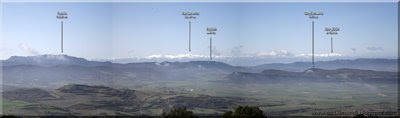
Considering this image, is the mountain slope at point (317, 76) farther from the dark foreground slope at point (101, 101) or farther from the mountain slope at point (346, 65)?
the dark foreground slope at point (101, 101)

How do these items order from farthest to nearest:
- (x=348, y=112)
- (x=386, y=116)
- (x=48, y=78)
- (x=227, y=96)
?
(x=48, y=78)
(x=227, y=96)
(x=348, y=112)
(x=386, y=116)

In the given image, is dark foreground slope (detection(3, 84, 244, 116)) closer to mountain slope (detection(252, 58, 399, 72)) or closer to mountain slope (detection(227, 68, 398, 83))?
mountain slope (detection(227, 68, 398, 83))

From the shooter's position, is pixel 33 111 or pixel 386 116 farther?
pixel 33 111

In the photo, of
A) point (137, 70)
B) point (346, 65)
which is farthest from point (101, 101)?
point (346, 65)

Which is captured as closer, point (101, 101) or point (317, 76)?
point (101, 101)

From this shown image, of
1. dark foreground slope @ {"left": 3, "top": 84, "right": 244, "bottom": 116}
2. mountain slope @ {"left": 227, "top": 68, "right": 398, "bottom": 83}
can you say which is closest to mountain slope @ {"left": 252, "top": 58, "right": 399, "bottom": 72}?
mountain slope @ {"left": 227, "top": 68, "right": 398, "bottom": 83}

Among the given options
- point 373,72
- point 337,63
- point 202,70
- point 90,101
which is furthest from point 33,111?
point 373,72

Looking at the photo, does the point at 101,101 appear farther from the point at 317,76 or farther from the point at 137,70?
the point at 317,76

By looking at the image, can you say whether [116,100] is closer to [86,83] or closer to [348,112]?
[86,83]

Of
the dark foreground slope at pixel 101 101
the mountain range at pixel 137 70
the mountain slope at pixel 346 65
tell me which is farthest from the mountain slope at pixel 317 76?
the dark foreground slope at pixel 101 101

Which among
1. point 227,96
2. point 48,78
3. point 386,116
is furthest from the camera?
point 48,78

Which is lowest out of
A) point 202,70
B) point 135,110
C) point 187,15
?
point 135,110
